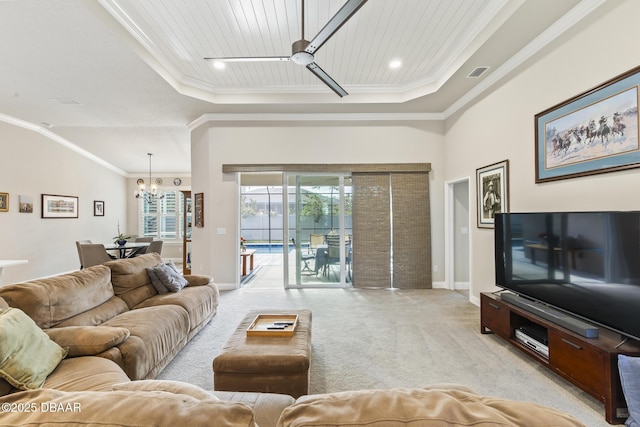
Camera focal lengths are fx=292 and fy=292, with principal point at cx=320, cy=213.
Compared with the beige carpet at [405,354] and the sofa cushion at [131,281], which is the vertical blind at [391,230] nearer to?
the beige carpet at [405,354]

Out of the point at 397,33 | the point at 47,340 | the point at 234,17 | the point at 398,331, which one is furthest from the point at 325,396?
the point at 397,33

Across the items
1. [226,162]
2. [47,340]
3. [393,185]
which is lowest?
[47,340]

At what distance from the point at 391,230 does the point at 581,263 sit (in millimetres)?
3142

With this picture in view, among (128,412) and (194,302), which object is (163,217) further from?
(128,412)

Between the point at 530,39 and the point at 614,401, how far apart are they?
10.7 ft

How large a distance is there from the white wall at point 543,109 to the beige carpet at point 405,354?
112cm

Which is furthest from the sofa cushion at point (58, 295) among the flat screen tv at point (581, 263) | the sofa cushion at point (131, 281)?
the flat screen tv at point (581, 263)

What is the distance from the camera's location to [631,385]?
1.72 metres

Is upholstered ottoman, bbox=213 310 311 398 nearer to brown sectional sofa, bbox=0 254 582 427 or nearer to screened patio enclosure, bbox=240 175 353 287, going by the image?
brown sectional sofa, bbox=0 254 582 427

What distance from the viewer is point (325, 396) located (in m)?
0.71

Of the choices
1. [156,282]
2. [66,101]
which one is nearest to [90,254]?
[66,101]

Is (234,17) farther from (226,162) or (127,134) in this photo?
(127,134)

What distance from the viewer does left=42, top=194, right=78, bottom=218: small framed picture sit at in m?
6.26

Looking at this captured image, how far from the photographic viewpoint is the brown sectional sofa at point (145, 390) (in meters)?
0.60
